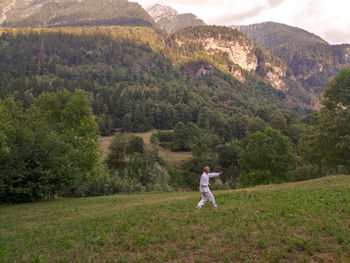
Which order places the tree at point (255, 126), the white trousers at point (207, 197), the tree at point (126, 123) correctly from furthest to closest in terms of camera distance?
the tree at point (126, 123) → the tree at point (255, 126) → the white trousers at point (207, 197)

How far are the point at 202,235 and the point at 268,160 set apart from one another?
1607 inches

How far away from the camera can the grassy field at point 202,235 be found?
9.81 metres

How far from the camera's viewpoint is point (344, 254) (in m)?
9.11

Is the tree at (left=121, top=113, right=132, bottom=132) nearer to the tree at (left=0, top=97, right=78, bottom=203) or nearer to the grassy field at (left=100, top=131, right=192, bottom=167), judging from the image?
the grassy field at (left=100, top=131, right=192, bottom=167)

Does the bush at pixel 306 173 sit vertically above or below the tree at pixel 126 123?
below

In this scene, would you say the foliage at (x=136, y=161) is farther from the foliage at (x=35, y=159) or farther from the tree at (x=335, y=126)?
Result: the tree at (x=335, y=126)

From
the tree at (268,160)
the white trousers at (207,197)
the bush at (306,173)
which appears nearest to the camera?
the white trousers at (207,197)

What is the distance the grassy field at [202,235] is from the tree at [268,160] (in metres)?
31.0

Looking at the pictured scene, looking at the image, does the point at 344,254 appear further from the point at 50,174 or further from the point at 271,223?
the point at 50,174

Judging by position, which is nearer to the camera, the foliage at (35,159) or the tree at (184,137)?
the foliage at (35,159)

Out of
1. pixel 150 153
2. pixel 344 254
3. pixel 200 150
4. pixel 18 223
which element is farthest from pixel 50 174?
pixel 200 150

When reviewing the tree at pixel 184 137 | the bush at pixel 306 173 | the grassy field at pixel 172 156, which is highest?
the tree at pixel 184 137

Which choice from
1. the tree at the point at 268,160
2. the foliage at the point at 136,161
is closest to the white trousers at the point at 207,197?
the tree at the point at 268,160

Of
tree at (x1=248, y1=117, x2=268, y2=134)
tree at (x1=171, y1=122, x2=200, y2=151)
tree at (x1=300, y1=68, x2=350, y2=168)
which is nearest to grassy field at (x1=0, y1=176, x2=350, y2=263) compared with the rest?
tree at (x1=300, y1=68, x2=350, y2=168)
